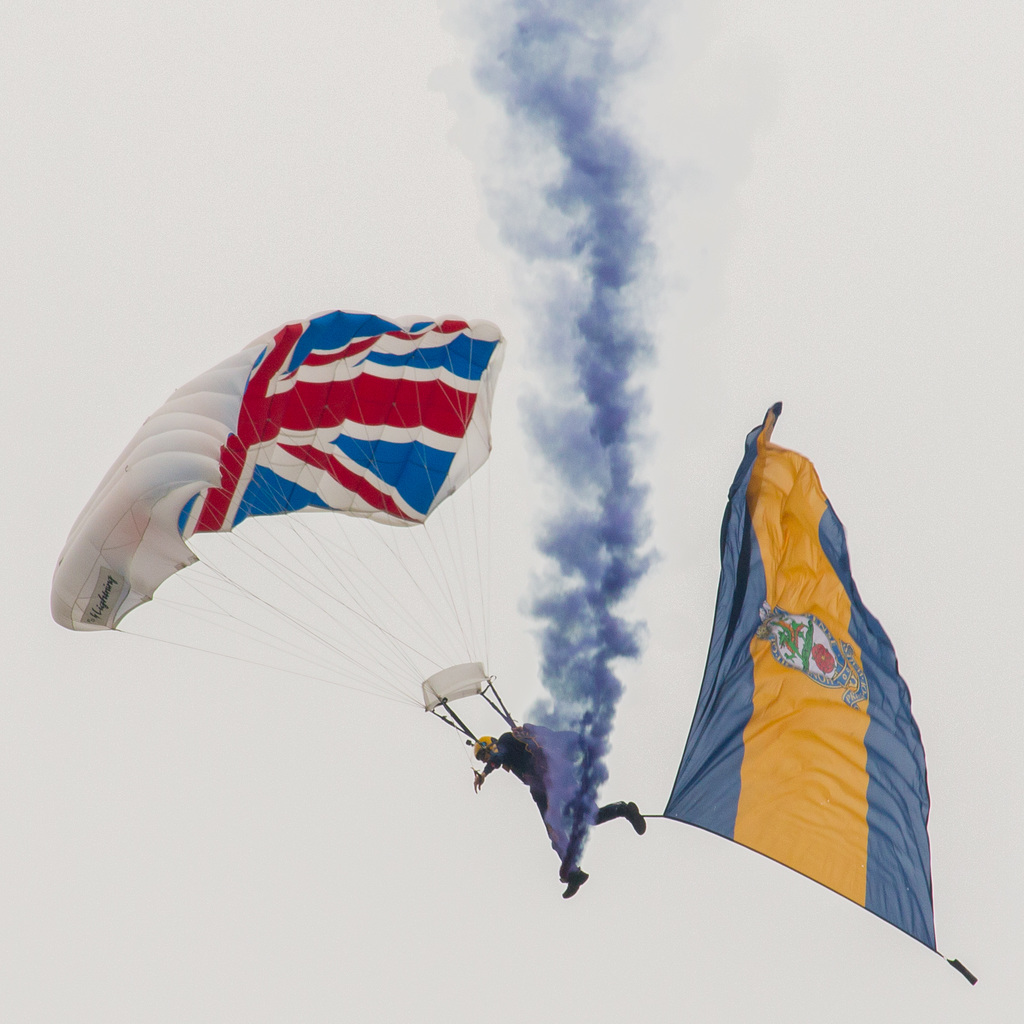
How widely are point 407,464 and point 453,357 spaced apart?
1.33 meters

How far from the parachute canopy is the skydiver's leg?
12.4ft

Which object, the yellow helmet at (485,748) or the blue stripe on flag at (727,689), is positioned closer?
the blue stripe on flag at (727,689)

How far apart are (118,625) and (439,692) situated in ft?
10.3

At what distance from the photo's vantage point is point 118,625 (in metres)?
12.6

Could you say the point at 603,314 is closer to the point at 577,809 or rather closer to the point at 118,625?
the point at 577,809

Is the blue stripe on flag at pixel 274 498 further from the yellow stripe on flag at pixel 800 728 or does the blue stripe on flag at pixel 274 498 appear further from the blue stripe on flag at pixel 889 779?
the blue stripe on flag at pixel 889 779

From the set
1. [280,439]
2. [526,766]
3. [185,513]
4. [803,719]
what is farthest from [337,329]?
[803,719]

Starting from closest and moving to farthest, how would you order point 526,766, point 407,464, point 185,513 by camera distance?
point 526,766 < point 185,513 < point 407,464

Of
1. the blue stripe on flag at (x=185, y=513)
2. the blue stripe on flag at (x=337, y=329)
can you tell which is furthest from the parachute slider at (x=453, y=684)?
the blue stripe on flag at (x=337, y=329)

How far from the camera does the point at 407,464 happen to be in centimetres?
1348

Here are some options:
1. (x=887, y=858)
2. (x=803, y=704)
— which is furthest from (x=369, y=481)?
(x=887, y=858)

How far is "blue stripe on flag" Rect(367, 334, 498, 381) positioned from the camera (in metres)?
12.5

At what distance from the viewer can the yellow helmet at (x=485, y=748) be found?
11688mm

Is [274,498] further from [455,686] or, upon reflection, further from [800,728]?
[800,728]
